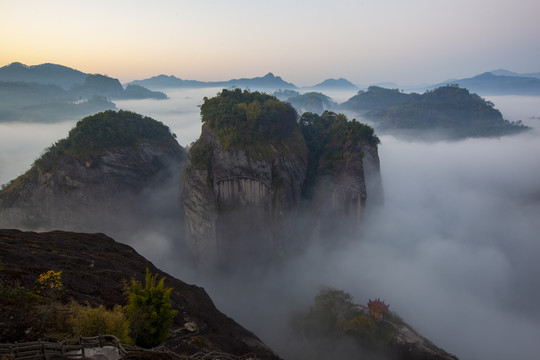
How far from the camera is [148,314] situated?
10797 millimetres

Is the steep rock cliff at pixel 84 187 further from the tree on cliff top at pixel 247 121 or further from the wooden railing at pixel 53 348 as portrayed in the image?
the wooden railing at pixel 53 348

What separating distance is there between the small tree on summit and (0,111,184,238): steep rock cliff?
38.3 m

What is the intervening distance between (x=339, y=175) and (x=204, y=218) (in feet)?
72.6

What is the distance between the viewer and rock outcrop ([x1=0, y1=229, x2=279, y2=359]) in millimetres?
9477

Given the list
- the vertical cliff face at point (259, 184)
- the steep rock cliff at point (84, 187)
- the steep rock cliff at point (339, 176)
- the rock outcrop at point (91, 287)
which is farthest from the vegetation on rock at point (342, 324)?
the steep rock cliff at point (84, 187)

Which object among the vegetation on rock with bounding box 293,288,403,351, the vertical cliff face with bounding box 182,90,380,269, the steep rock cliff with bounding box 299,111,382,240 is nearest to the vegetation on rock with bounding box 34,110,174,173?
the vertical cliff face with bounding box 182,90,380,269

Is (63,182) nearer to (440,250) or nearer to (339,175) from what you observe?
(339,175)

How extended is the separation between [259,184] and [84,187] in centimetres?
2838

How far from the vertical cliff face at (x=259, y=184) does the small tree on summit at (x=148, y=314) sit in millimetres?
26946

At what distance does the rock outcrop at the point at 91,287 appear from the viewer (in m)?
9.48

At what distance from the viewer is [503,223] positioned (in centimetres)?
6906

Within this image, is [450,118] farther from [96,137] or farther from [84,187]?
[84,187]

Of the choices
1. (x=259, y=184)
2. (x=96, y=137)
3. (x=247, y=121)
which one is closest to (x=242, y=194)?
(x=259, y=184)

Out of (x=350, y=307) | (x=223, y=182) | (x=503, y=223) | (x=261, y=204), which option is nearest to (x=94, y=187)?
(x=223, y=182)
